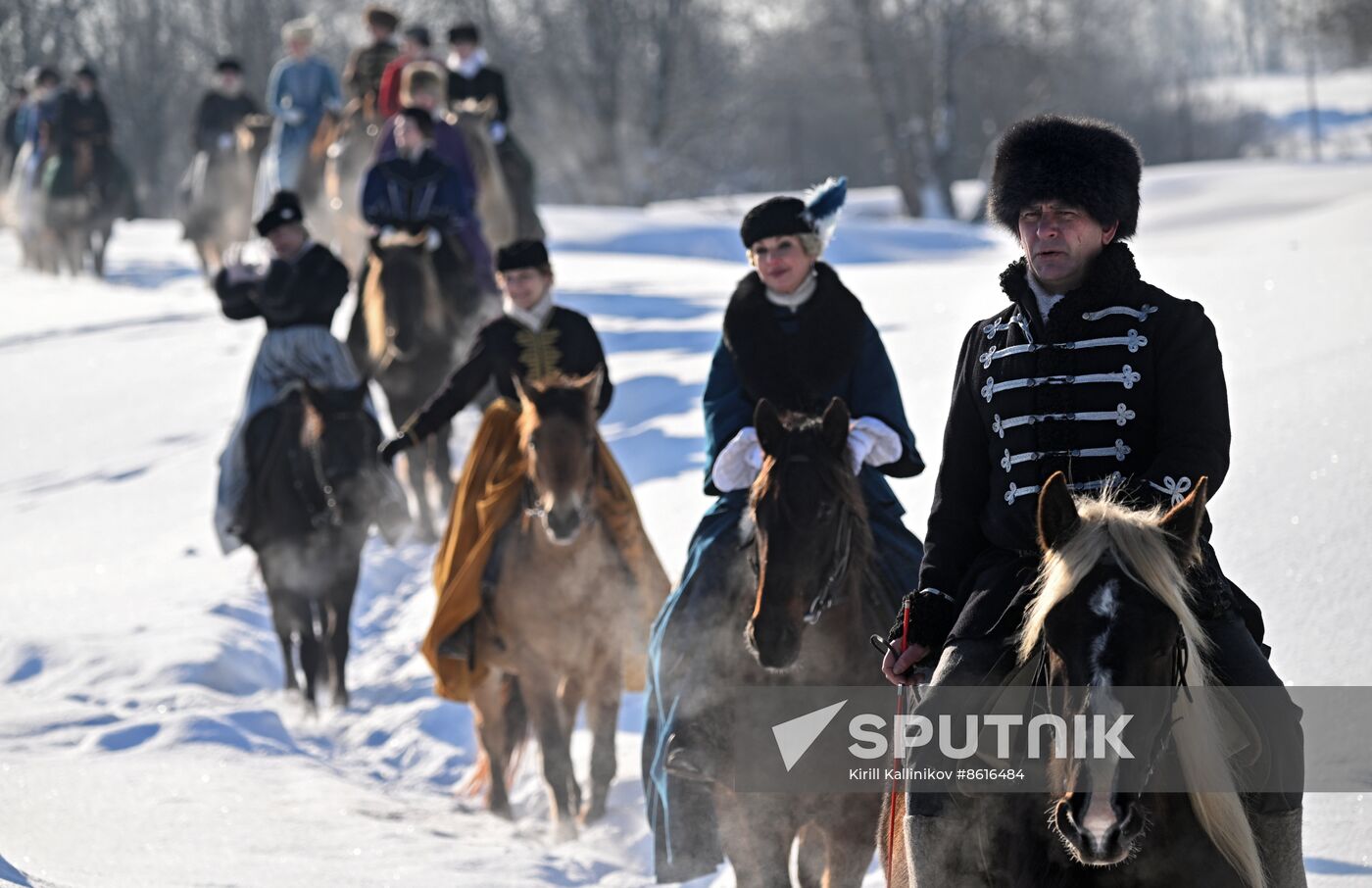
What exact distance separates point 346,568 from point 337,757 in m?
1.28

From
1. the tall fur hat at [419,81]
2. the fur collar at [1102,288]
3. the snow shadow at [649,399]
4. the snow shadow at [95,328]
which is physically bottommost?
the snow shadow at [649,399]

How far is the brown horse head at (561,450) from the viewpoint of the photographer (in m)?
7.32

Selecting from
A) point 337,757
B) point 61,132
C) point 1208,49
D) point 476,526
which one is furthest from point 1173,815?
point 1208,49

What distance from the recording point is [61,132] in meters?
25.9

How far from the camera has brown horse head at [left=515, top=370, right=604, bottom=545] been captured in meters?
7.32

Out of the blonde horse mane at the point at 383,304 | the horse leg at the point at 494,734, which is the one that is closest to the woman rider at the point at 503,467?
the horse leg at the point at 494,734

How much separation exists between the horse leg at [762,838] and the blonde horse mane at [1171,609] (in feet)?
7.60

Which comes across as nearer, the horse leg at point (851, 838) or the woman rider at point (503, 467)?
the horse leg at point (851, 838)

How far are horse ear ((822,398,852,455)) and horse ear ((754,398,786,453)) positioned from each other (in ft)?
0.45

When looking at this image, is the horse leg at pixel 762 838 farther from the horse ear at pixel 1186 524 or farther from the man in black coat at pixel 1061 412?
the horse ear at pixel 1186 524

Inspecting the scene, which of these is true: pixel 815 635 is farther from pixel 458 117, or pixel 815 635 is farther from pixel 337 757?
pixel 458 117

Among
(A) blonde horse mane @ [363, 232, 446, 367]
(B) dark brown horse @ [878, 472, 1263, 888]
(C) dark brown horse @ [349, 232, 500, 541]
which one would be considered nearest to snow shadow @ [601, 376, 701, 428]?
(C) dark brown horse @ [349, 232, 500, 541]

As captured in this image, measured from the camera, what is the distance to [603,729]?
796 cm

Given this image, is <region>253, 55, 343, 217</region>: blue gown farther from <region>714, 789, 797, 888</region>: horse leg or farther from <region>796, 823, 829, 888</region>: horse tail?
<region>714, 789, 797, 888</region>: horse leg
